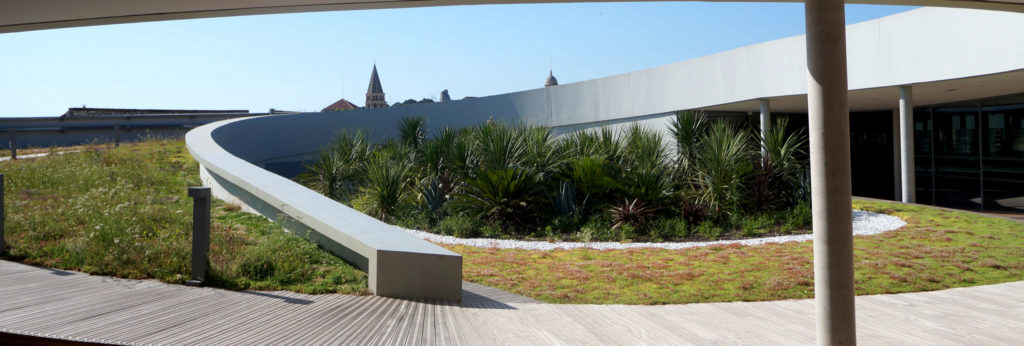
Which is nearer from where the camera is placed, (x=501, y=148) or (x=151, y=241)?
(x=151, y=241)

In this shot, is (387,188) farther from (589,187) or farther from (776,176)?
(776,176)

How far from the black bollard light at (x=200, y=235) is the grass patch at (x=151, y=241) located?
0.12 metres

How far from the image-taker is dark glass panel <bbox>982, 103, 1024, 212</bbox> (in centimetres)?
1520

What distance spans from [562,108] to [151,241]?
1687cm

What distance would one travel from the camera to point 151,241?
5.94m

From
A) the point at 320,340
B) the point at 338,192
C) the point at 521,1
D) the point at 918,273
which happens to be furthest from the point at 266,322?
the point at 338,192

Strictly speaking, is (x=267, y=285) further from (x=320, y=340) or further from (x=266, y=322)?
(x=320, y=340)

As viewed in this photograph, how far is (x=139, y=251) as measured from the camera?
5547 millimetres

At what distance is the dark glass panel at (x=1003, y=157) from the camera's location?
15.2m

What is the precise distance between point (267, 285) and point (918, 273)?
678cm

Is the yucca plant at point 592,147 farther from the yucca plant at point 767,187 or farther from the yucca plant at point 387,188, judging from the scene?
the yucca plant at point 387,188

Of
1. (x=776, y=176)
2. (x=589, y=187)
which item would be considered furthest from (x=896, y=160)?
(x=589, y=187)

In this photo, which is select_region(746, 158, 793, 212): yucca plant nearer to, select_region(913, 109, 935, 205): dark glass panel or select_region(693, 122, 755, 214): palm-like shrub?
select_region(693, 122, 755, 214): palm-like shrub

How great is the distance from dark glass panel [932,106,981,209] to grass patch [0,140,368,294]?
56.9 ft
